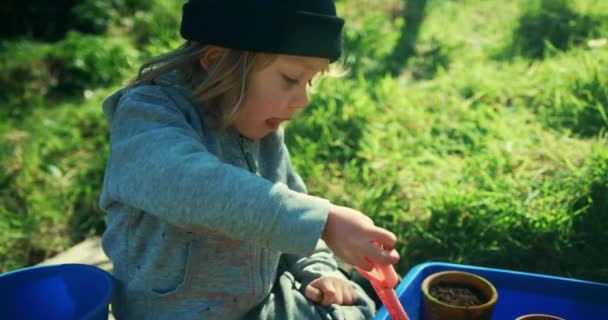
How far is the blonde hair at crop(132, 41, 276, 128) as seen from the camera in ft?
4.89

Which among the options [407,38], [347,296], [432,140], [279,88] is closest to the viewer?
[279,88]

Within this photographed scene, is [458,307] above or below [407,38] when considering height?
above

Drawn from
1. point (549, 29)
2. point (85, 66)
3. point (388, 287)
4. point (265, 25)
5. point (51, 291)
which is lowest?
point (85, 66)

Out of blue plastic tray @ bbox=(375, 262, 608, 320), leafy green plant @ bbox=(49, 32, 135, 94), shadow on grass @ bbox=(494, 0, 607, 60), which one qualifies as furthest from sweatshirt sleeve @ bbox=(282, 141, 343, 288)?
leafy green plant @ bbox=(49, 32, 135, 94)

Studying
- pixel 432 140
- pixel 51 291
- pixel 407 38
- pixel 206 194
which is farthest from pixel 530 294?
pixel 407 38

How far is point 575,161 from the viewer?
2490mm

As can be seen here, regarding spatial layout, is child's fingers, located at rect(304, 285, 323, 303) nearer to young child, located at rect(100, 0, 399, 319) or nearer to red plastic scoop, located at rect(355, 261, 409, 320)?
young child, located at rect(100, 0, 399, 319)

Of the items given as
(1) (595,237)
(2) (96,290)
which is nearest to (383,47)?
(1) (595,237)

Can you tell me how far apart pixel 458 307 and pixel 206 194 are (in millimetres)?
645

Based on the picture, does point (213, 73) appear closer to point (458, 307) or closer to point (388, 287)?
point (388, 287)

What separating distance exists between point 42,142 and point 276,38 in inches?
95.0

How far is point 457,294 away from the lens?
1.49 m

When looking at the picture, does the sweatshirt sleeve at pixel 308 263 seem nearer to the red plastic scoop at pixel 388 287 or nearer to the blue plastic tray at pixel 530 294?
the blue plastic tray at pixel 530 294

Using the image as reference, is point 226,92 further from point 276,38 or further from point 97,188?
point 97,188
